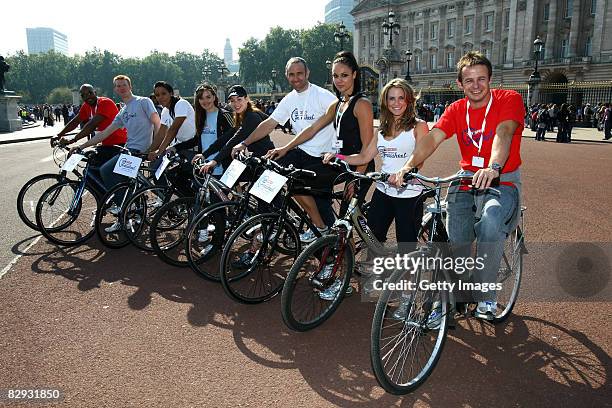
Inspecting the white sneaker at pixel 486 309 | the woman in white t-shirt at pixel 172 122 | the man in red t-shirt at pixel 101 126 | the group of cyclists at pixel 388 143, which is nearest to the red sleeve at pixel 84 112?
the man in red t-shirt at pixel 101 126

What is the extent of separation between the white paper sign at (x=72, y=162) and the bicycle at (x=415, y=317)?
4514 millimetres

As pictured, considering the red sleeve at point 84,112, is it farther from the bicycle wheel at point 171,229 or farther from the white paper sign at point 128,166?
the bicycle wheel at point 171,229

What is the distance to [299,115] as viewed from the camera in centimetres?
491

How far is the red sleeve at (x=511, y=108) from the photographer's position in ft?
10.6

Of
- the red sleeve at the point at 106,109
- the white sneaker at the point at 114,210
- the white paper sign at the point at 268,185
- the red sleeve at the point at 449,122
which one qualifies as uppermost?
the red sleeve at the point at 106,109

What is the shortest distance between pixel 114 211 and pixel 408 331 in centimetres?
415

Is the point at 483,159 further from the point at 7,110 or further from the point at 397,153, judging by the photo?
Answer: the point at 7,110

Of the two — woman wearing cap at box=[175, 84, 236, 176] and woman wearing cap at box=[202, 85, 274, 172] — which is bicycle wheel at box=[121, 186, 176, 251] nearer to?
woman wearing cap at box=[175, 84, 236, 176]

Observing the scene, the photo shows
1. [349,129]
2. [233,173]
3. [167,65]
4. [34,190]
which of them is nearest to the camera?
[349,129]

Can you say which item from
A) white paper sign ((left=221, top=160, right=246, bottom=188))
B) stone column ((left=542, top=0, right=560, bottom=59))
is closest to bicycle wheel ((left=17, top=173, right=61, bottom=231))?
white paper sign ((left=221, top=160, right=246, bottom=188))

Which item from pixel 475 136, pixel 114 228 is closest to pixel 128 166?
pixel 114 228

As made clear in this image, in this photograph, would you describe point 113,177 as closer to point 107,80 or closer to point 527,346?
point 527,346

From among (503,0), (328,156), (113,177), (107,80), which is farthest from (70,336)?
(107,80)

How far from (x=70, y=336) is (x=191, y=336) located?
34.5 inches
